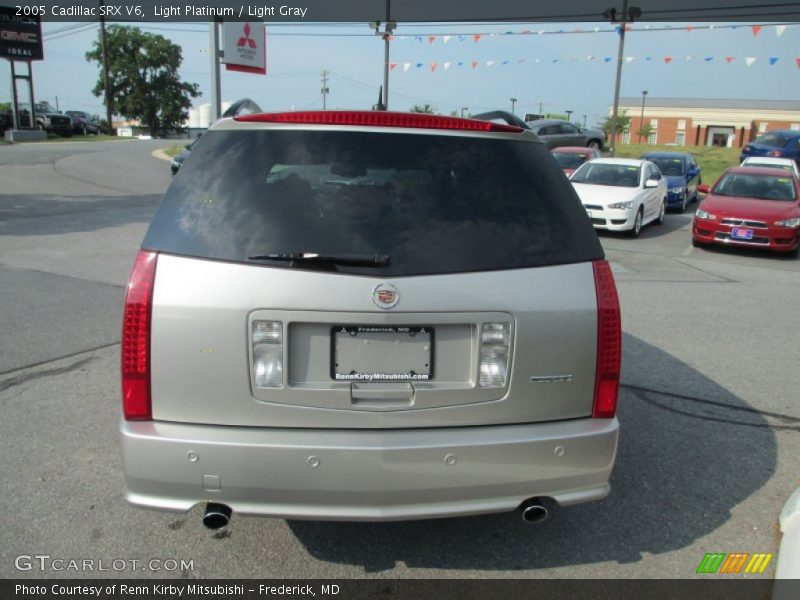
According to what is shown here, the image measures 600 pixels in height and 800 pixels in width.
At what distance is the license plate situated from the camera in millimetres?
2504

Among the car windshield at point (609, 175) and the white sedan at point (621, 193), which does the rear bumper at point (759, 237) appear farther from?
the car windshield at point (609, 175)

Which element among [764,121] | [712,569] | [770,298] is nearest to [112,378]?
[712,569]

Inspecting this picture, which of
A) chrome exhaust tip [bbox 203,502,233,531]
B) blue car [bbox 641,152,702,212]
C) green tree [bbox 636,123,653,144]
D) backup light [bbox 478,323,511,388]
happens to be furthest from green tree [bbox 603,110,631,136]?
chrome exhaust tip [bbox 203,502,233,531]

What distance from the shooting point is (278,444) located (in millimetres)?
2449

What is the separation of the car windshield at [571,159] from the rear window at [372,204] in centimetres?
1743

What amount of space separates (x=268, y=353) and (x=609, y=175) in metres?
14.2

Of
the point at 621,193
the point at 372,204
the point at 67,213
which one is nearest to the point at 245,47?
the point at 67,213

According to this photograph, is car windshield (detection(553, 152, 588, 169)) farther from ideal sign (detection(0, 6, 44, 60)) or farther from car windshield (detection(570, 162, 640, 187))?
ideal sign (detection(0, 6, 44, 60))

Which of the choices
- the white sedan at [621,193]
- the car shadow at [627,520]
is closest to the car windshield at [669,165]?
the white sedan at [621,193]

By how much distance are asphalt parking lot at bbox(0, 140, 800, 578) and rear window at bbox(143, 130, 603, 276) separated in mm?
1383

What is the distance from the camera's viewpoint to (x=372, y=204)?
2.59 m

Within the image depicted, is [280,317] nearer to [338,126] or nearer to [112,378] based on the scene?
[338,126]

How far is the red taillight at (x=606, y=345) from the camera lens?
8.79 ft
